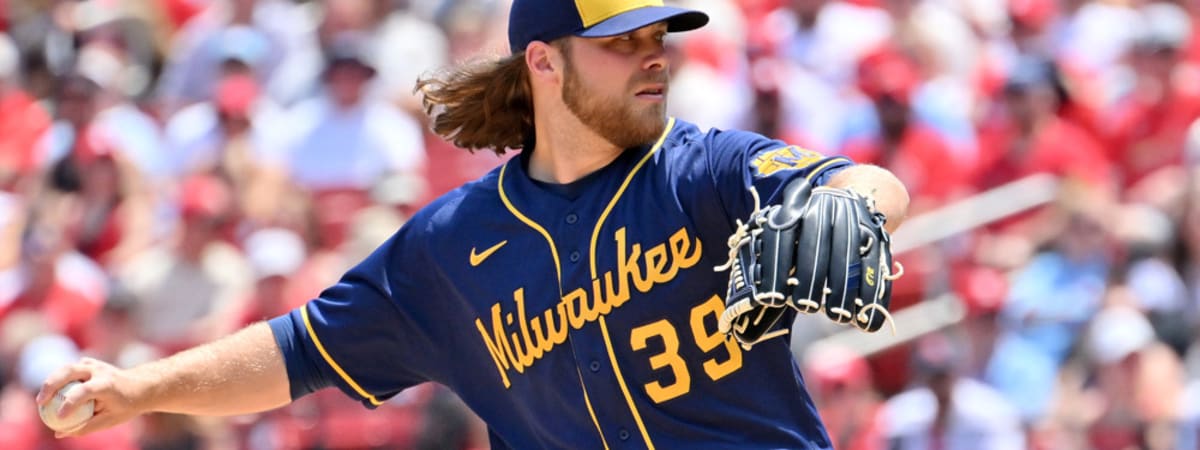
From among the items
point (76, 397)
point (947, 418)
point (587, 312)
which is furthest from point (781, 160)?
point (947, 418)

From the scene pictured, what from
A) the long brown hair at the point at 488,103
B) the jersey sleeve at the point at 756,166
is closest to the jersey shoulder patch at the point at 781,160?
the jersey sleeve at the point at 756,166

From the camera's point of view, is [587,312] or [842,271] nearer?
[842,271]

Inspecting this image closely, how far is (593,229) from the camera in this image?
391cm

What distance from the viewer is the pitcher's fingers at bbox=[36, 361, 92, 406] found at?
12.9 ft

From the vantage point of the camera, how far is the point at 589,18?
3941 millimetres

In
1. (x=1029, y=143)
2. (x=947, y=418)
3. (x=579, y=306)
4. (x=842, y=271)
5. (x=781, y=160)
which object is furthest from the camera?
(x=1029, y=143)

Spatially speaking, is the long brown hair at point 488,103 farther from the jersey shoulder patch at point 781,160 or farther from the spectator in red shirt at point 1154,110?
the spectator in red shirt at point 1154,110

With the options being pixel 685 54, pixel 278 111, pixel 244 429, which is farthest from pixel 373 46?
pixel 244 429

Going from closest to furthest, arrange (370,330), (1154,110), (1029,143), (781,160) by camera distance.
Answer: (781,160) → (370,330) → (1029,143) → (1154,110)

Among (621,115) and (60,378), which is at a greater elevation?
(621,115)

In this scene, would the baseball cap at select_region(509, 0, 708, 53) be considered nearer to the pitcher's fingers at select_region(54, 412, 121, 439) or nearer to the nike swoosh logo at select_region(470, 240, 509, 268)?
the nike swoosh logo at select_region(470, 240, 509, 268)

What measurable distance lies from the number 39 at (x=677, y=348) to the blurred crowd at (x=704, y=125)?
2.82 m

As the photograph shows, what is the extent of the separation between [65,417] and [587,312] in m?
1.13

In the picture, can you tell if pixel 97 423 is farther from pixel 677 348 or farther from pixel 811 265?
pixel 811 265
